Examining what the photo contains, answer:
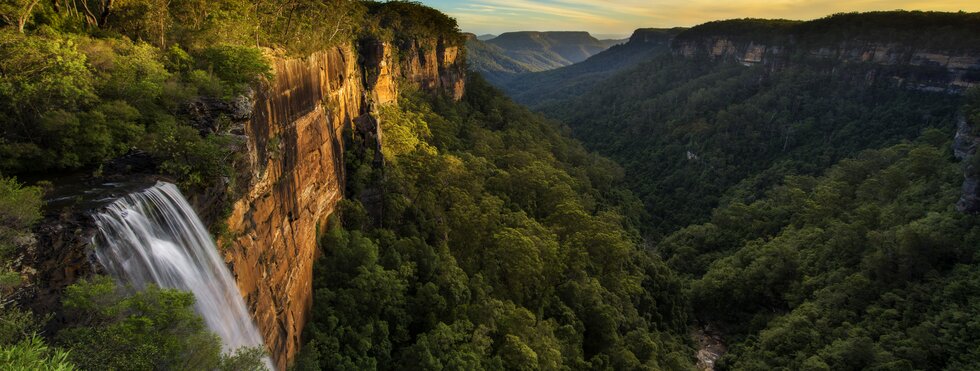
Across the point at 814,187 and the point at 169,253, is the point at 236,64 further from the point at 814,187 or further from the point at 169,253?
the point at 814,187

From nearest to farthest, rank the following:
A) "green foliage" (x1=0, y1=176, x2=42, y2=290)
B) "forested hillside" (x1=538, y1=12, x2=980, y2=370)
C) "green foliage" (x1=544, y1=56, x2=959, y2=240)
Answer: "green foliage" (x1=0, y1=176, x2=42, y2=290), "forested hillside" (x1=538, y1=12, x2=980, y2=370), "green foliage" (x1=544, y1=56, x2=959, y2=240)

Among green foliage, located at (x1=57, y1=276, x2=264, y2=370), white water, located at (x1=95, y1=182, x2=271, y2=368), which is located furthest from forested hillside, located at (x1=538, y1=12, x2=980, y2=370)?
→ green foliage, located at (x1=57, y1=276, x2=264, y2=370)

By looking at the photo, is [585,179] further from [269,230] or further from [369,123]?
[269,230]

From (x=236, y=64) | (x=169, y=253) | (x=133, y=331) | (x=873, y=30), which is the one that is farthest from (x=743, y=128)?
(x=133, y=331)

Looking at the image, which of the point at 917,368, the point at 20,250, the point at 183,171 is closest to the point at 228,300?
the point at 183,171

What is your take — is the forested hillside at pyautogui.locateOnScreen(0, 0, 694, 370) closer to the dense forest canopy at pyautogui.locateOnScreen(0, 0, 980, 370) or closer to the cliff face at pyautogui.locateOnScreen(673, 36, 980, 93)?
the dense forest canopy at pyautogui.locateOnScreen(0, 0, 980, 370)

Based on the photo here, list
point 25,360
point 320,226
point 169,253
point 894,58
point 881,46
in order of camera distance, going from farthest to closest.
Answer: point 881,46 < point 894,58 < point 320,226 < point 169,253 < point 25,360
